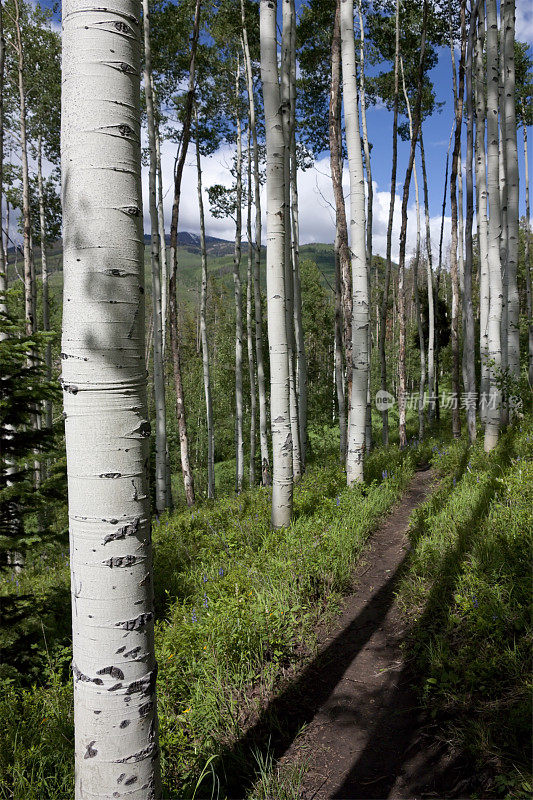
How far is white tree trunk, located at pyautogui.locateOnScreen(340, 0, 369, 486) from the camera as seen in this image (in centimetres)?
605

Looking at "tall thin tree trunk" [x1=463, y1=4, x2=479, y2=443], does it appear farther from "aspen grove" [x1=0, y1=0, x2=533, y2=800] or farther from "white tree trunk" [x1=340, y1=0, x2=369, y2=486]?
"white tree trunk" [x1=340, y1=0, x2=369, y2=486]

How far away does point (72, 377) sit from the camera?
1.25 m

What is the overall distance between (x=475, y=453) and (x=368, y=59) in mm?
12517

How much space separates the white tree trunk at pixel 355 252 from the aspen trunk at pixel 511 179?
113 inches

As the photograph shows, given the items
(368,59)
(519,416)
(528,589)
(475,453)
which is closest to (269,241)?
(528,589)

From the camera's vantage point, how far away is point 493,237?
7.29 m

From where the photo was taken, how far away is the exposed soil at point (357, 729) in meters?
2.31

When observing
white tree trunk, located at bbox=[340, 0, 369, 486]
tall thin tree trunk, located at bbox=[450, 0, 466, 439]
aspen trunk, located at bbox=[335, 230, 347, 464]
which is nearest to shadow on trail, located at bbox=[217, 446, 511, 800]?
white tree trunk, located at bbox=[340, 0, 369, 486]

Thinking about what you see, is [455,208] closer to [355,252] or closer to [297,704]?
[355,252]

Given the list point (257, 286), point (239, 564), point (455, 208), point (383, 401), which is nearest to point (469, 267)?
point (455, 208)

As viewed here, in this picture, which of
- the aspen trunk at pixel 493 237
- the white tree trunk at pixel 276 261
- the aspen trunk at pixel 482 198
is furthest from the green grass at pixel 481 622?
the aspen trunk at pixel 482 198

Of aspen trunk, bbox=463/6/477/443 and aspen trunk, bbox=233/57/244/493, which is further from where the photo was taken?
aspen trunk, bbox=233/57/244/493

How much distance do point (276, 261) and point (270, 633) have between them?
3.66m

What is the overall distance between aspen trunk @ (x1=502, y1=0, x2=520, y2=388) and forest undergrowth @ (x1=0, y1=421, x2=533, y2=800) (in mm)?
4382
